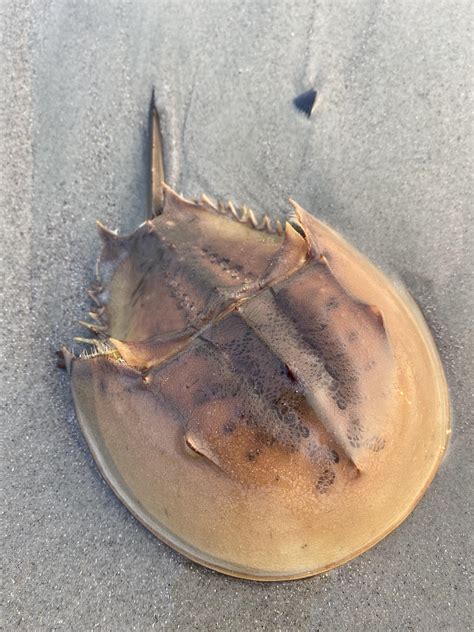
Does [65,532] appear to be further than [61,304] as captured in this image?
No

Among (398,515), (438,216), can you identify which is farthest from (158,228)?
(398,515)

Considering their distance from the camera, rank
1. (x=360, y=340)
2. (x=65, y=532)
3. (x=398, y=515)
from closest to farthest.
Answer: (x=360, y=340), (x=398, y=515), (x=65, y=532)

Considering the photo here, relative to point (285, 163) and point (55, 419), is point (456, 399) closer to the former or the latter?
point (285, 163)

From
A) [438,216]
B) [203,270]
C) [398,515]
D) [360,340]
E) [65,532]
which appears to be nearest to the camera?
[360,340]

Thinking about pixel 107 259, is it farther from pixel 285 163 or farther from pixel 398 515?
pixel 398 515

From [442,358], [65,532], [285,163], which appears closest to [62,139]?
[285,163]

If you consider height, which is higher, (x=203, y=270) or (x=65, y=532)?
(x=203, y=270)

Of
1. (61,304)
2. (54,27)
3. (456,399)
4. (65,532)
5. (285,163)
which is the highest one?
(54,27)
